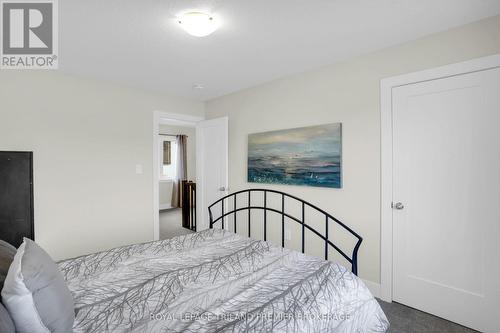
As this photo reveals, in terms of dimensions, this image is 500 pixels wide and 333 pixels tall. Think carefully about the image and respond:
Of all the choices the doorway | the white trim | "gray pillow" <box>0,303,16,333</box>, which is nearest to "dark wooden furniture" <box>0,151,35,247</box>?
the doorway

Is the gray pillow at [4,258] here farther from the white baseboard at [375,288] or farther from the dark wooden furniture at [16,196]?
the white baseboard at [375,288]

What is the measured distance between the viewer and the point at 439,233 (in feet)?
7.15

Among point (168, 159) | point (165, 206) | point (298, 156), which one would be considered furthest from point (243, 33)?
point (165, 206)

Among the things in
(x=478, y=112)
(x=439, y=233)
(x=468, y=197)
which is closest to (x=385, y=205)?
(x=439, y=233)

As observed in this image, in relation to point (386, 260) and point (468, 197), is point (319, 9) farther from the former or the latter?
point (386, 260)

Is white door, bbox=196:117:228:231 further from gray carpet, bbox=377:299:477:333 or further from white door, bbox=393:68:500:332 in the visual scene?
gray carpet, bbox=377:299:477:333

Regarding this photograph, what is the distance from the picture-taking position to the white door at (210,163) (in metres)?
3.90

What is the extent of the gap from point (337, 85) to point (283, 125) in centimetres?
80

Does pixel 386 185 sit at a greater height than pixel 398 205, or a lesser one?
greater

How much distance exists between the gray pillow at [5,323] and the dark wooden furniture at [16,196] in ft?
7.73

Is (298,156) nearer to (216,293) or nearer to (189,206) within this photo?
(216,293)

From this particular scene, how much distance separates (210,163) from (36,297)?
3.27 metres

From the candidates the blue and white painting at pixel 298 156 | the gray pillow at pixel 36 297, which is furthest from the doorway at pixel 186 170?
the gray pillow at pixel 36 297

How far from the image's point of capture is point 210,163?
4145 millimetres
